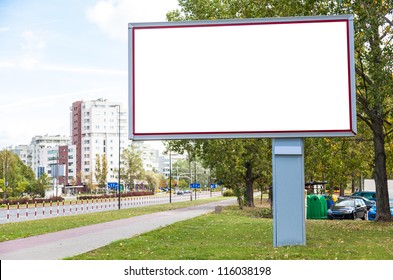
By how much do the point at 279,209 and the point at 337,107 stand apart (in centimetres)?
308

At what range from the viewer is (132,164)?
12488 cm

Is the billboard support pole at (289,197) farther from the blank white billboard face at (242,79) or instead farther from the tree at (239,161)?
the tree at (239,161)

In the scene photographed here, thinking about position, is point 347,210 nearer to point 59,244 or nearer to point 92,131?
point 59,244

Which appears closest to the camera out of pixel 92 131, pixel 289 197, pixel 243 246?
pixel 243 246

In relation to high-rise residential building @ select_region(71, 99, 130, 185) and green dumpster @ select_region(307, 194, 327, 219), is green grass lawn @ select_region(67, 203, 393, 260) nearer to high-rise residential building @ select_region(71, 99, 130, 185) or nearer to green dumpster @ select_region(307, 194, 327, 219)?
green dumpster @ select_region(307, 194, 327, 219)

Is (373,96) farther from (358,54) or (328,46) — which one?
(328,46)

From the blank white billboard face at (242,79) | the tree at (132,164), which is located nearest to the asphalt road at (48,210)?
the blank white billboard face at (242,79)

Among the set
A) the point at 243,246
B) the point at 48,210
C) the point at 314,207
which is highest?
the point at 243,246

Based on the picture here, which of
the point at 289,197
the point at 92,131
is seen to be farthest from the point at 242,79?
the point at 92,131

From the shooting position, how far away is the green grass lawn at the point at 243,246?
48.6 ft

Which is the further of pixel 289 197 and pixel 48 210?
pixel 48 210

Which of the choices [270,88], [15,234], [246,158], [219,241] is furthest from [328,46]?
[246,158]

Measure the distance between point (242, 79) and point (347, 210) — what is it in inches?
829

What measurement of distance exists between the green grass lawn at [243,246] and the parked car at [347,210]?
1176 centimetres
